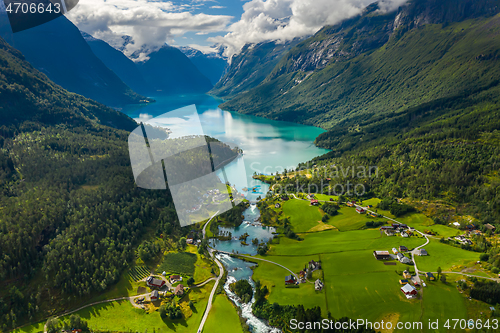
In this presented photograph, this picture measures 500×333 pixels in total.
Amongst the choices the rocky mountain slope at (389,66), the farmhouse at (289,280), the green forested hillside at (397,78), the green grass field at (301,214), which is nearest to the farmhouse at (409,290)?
the farmhouse at (289,280)

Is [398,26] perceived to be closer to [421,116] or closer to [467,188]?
[421,116]

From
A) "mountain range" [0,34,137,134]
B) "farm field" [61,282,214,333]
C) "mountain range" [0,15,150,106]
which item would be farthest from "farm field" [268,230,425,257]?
"mountain range" [0,15,150,106]

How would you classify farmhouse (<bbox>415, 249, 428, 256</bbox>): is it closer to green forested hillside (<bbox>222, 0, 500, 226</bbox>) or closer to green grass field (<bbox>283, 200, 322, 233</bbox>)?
green forested hillside (<bbox>222, 0, 500, 226</bbox>)

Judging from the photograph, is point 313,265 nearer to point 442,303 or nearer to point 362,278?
point 362,278

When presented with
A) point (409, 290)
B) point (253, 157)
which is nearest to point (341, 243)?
point (409, 290)

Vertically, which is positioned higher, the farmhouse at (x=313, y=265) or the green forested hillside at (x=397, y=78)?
the green forested hillside at (x=397, y=78)

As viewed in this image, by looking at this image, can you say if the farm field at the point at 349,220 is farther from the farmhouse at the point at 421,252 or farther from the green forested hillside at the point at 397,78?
the green forested hillside at the point at 397,78
